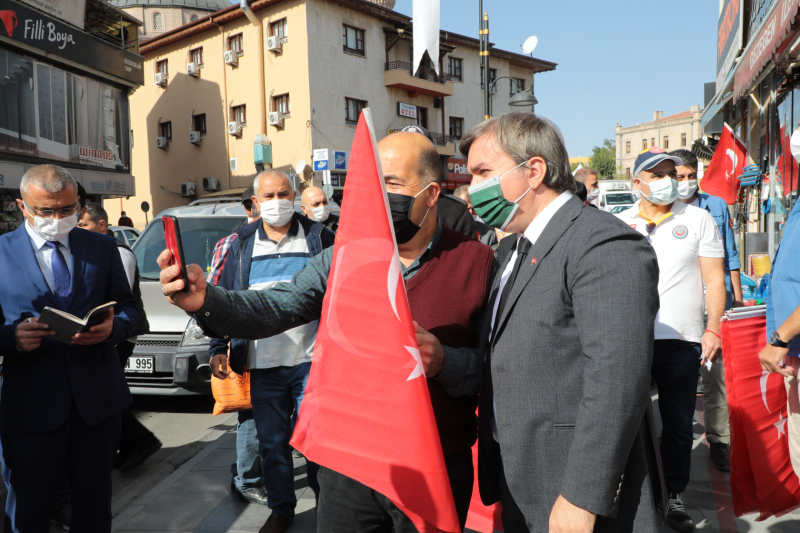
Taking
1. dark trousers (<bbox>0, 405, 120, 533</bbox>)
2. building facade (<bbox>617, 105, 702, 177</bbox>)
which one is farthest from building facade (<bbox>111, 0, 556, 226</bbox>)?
building facade (<bbox>617, 105, 702, 177</bbox>)

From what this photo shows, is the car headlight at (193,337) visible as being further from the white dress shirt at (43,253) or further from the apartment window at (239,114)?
the apartment window at (239,114)

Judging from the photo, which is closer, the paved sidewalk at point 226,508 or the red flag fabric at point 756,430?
the red flag fabric at point 756,430

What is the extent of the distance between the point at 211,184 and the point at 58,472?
29.3 m

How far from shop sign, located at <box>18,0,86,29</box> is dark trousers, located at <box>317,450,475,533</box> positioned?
23.5 m

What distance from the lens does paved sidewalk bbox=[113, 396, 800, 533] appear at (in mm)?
3807

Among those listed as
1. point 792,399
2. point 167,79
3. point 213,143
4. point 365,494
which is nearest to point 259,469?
point 365,494

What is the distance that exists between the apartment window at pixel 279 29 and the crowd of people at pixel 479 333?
26706 millimetres

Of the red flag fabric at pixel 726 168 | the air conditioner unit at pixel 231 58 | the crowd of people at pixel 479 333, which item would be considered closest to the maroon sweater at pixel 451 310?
the crowd of people at pixel 479 333

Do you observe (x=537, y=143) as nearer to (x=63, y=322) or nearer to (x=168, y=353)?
(x=63, y=322)

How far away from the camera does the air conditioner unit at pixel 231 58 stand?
98.7 ft

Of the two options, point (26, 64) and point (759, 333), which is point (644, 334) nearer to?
point (759, 333)

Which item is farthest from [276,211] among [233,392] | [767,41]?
[767,41]

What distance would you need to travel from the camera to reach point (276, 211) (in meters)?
4.01

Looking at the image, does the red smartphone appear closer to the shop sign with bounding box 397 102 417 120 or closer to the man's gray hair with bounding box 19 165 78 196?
the man's gray hair with bounding box 19 165 78 196
